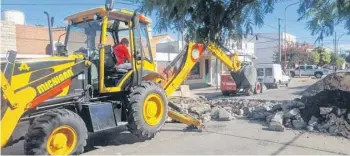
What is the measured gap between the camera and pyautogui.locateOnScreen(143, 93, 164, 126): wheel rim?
7495mm

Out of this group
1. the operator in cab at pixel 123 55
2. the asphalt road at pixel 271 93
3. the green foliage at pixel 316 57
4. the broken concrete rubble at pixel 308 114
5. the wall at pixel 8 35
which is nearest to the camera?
the operator in cab at pixel 123 55

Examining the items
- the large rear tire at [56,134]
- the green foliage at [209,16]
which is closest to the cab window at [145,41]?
the large rear tire at [56,134]

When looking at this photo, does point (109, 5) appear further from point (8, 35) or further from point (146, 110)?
point (8, 35)

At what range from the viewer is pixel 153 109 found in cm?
779

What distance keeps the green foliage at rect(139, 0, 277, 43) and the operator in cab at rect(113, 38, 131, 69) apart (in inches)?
148

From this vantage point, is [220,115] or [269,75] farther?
[269,75]

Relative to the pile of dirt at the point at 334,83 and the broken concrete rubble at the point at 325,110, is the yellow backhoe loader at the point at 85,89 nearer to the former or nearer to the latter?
the broken concrete rubble at the point at 325,110

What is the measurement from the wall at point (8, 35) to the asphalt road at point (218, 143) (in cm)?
1071

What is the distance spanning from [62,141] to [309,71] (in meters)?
45.6

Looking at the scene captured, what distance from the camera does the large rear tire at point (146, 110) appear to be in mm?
7121

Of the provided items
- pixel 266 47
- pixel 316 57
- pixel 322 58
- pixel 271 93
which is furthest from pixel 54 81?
pixel 322 58

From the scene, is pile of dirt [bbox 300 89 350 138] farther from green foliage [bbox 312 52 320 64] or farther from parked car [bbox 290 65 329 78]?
green foliage [bbox 312 52 320 64]

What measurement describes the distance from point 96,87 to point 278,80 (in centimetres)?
2317

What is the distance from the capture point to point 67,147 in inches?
230
